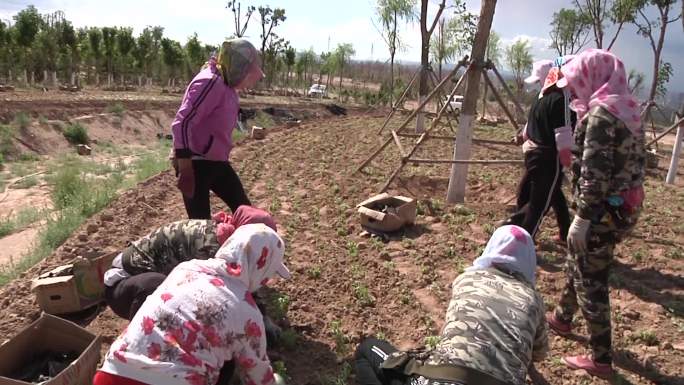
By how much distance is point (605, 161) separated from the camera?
109 inches

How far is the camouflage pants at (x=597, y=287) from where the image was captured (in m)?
2.92

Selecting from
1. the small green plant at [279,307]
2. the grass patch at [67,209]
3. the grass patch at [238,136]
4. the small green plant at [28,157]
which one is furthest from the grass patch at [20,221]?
the small green plant at [28,157]

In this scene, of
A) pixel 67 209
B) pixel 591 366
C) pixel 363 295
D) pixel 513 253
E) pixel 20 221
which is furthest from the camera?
pixel 20 221

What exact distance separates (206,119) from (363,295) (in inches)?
69.3

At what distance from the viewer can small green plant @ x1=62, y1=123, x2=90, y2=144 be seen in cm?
1384

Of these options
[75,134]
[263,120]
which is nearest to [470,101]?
[75,134]

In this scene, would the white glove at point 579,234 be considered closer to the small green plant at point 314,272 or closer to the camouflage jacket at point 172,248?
the camouflage jacket at point 172,248

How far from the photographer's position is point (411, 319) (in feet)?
12.1

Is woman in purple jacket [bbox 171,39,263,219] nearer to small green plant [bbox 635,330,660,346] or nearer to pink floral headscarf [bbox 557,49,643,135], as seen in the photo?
pink floral headscarf [bbox 557,49,643,135]

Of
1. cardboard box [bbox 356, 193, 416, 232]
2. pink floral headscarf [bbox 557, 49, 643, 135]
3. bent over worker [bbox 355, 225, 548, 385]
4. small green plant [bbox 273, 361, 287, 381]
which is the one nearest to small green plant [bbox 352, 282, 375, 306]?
small green plant [bbox 273, 361, 287, 381]

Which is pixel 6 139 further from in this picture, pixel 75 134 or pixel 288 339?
pixel 288 339

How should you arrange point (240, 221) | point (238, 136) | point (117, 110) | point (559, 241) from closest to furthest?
point (240, 221), point (559, 241), point (238, 136), point (117, 110)

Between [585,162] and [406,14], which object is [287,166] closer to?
[585,162]

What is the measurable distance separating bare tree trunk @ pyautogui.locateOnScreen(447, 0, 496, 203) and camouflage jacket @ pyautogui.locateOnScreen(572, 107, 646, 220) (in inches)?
135
